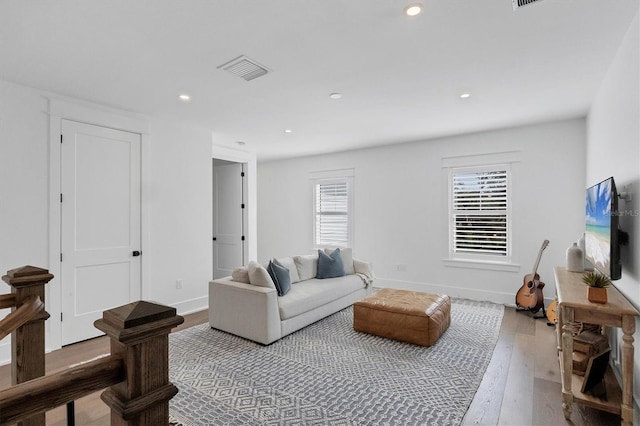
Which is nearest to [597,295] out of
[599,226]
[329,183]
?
[599,226]

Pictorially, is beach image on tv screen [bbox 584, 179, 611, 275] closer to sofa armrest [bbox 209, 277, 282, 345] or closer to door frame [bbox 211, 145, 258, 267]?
sofa armrest [bbox 209, 277, 282, 345]

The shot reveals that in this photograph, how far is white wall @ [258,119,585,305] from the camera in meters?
4.36

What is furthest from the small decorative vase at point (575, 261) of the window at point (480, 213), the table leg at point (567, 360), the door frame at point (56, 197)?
the door frame at point (56, 197)

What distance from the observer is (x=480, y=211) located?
494cm

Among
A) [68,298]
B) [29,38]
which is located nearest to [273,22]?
[29,38]

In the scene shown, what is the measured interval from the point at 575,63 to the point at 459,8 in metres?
1.48

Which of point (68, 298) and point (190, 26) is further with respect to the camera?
point (68, 298)

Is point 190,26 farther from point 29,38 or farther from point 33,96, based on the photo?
point 33,96

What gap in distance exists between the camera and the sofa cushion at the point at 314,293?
3.54 meters

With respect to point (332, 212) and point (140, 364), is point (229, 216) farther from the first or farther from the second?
point (140, 364)

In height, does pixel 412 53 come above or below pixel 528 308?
above

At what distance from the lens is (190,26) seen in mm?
2141

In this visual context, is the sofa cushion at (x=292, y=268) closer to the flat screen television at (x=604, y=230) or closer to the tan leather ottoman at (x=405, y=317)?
the tan leather ottoman at (x=405, y=317)

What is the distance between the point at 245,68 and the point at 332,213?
4.10 meters
